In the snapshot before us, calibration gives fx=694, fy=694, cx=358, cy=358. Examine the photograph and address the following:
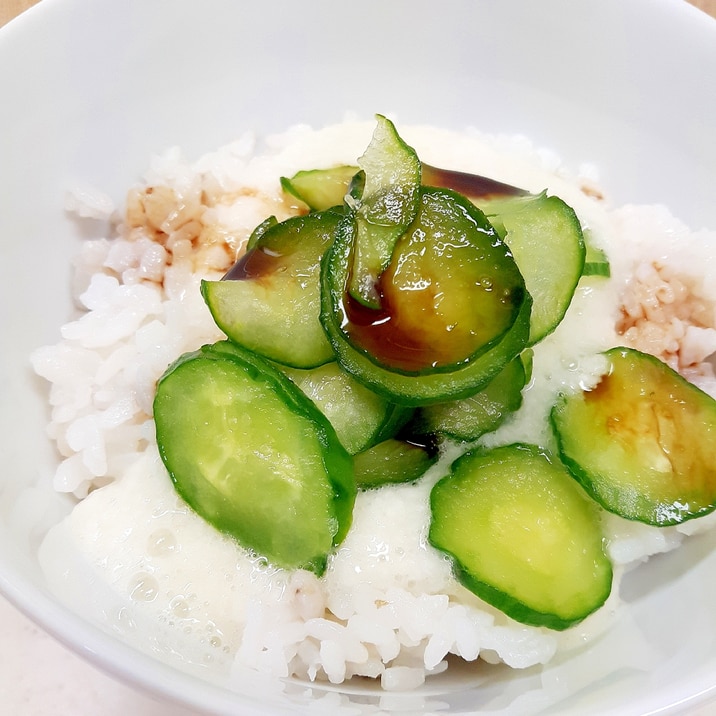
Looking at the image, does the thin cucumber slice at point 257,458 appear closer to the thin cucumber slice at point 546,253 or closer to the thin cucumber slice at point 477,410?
the thin cucumber slice at point 477,410

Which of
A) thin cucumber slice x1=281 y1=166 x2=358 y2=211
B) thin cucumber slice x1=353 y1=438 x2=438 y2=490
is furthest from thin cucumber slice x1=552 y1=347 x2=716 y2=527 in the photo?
thin cucumber slice x1=281 y1=166 x2=358 y2=211

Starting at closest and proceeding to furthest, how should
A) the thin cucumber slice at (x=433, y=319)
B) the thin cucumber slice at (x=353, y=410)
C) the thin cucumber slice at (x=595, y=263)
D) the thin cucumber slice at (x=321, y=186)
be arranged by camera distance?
1. the thin cucumber slice at (x=433, y=319)
2. the thin cucumber slice at (x=353, y=410)
3. the thin cucumber slice at (x=595, y=263)
4. the thin cucumber slice at (x=321, y=186)

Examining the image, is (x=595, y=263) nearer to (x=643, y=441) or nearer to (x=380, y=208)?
(x=643, y=441)

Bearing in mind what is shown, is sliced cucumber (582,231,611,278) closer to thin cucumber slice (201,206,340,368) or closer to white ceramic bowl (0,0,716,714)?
white ceramic bowl (0,0,716,714)

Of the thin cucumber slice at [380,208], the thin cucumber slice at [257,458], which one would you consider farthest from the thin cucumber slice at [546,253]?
the thin cucumber slice at [257,458]

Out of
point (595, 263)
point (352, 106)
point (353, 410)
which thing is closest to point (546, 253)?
point (595, 263)

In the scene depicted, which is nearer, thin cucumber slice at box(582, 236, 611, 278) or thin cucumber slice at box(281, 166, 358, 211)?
thin cucumber slice at box(582, 236, 611, 278)

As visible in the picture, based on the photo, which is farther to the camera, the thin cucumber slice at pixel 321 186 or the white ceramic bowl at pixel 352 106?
the thin cucumber slice at pixel 321 186
